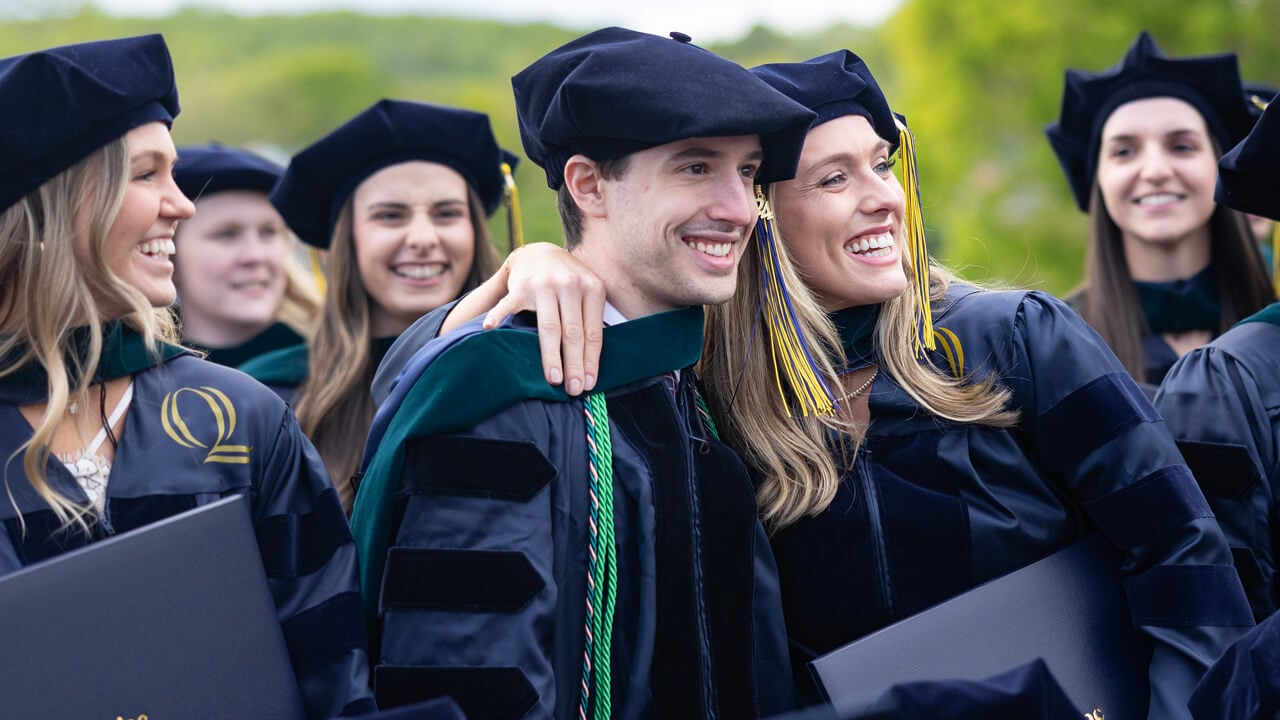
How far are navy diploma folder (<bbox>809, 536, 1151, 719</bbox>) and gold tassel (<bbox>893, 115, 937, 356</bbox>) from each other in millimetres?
602

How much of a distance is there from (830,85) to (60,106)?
1716mm

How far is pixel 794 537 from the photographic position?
321 centimetres

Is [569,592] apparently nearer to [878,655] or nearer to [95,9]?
[878,655]

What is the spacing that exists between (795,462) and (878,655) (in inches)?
20.9

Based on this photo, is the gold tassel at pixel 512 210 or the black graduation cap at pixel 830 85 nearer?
the black graduation cap at pixel 830 85

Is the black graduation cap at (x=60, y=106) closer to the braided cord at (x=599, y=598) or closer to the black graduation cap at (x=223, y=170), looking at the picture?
the braided cord at (x=599, y=598)

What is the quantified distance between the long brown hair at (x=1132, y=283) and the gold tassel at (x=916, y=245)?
176cm

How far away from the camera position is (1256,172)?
3408 mm

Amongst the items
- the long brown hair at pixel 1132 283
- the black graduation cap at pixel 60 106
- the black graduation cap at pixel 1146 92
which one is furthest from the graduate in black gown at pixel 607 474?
the black graduation cap at pixel 1146 92

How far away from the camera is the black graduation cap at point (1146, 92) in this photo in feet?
16.8

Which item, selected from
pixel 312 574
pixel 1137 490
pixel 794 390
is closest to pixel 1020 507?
pixel 1137 490

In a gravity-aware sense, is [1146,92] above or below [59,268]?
above

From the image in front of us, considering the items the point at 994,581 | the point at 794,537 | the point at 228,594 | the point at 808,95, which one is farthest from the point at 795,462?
the point at 228,594

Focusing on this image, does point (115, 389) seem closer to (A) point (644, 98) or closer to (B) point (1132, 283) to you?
(A) point (644, 98)
